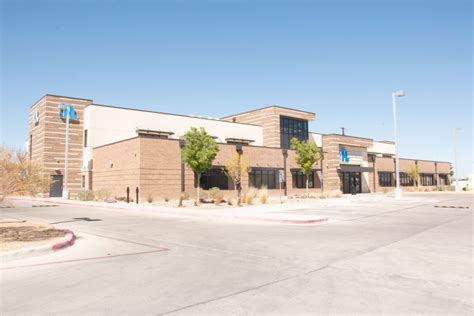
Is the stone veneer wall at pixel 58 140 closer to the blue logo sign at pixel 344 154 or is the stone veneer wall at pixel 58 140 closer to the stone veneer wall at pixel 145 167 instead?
the stone veneer wall at pixel 145 167

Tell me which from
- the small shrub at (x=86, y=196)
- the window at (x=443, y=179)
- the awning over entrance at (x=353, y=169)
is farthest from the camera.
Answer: the window at (x=443, y=179)

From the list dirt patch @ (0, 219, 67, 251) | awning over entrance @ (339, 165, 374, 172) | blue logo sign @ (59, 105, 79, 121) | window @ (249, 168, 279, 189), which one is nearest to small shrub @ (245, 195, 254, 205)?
window @ (249, 168, 279, 189)

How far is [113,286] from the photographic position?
6223mm

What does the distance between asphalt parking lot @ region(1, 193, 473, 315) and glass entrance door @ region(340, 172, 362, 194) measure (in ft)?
129

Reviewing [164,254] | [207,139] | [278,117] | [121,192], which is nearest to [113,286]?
[164,254]

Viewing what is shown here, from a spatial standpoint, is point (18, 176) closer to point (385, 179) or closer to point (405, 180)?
point (385, 179)

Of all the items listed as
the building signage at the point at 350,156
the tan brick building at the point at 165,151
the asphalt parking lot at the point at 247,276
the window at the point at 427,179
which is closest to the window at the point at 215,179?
the tan brick building at the point at 165,151

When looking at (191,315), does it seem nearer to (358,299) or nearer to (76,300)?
(76,300)

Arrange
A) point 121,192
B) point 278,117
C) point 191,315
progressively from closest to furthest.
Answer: point 191,315, point 121,192, point 278,117

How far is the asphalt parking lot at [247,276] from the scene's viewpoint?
206 inches

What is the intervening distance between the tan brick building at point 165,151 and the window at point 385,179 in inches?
68.9

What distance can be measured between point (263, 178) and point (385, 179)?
2904 cm

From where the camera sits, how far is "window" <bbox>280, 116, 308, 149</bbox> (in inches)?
1929

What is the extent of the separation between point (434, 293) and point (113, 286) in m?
5.17
